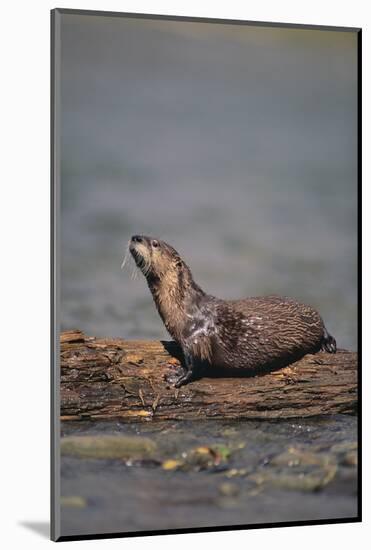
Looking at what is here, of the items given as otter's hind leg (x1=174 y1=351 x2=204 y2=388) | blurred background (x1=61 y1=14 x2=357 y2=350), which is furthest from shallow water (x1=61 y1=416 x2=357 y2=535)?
blurred background (x1=61 y1=14 x2=357 y2=350)

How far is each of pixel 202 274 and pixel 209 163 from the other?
62 cm

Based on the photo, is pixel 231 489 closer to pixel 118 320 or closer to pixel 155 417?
pixel 155 417

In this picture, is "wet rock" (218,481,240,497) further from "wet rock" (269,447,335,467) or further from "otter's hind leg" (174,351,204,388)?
"otter's hind leg" (174,351,204,388)

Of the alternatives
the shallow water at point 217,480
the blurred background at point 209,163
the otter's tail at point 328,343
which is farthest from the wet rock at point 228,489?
the otter's tail at point 328,343

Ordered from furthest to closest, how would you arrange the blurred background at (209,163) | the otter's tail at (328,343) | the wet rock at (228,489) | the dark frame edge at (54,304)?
the otter's tail at (328,343) < the wet rock at (228,489) < the blurred background at (209,163) < the dark frame edge at (54,304)

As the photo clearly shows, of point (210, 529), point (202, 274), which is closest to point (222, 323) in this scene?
point (202, 274)

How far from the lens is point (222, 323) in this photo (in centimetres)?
748

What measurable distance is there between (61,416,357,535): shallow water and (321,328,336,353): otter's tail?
0.41 metres

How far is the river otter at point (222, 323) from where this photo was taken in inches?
289

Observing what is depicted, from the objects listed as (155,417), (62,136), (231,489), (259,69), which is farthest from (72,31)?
(231,489)

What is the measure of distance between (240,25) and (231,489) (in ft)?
8.55

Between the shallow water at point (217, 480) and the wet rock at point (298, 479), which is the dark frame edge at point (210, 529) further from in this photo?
the wet rock at point (298, 479)

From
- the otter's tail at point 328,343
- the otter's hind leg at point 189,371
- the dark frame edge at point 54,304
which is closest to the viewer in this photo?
the dark frame edge at point 54,304

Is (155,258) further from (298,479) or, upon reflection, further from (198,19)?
(298,479)
